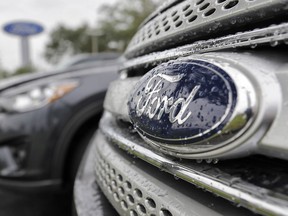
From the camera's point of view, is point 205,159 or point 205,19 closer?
point 205,159

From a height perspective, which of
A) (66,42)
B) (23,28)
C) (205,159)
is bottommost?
(66,42)

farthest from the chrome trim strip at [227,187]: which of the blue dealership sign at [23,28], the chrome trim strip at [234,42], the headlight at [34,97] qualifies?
the blue dealership sign at [23,28]

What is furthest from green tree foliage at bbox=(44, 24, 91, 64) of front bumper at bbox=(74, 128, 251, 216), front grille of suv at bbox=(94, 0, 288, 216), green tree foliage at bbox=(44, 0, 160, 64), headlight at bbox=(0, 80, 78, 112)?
front grille of suv at bbox=(94, 0, 288, 216)

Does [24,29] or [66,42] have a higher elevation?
[24,29]

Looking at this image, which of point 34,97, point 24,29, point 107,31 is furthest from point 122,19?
point 34,97

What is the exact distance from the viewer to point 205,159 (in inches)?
27.1

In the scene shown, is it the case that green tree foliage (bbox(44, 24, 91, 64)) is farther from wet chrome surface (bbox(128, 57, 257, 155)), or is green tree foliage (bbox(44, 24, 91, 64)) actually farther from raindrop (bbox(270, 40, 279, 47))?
raindrop (bbox(270, 40, 279, 47))

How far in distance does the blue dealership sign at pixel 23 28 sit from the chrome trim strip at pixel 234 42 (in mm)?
20770

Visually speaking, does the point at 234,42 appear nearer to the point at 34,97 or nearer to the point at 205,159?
the point at 205,159

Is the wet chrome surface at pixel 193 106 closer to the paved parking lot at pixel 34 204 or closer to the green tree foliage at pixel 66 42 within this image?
the paved parking lot at pixel 34 204

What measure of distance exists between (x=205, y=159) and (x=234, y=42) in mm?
246

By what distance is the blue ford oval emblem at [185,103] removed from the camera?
62 centimetres

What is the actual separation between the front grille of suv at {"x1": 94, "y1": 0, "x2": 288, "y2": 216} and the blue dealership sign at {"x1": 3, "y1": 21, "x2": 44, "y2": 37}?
20.6 meters

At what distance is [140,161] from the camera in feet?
3.17
